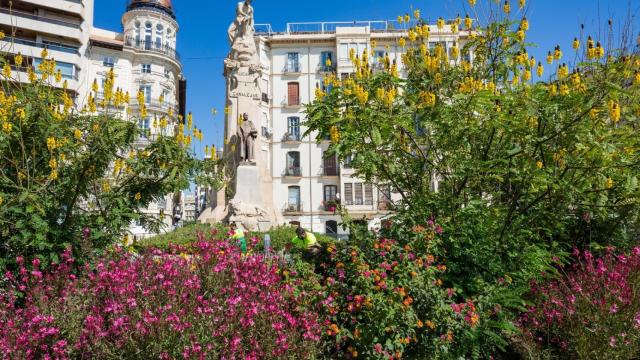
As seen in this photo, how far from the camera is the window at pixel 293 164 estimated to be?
41188mm

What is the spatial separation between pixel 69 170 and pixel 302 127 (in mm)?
35527

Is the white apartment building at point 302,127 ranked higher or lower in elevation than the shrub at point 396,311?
higher

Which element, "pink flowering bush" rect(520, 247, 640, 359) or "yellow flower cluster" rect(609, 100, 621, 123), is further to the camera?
"yellow flower cluster" rect(609, 100, 621, 123)

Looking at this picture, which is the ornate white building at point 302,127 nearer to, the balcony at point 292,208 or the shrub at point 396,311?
the balcony at point 292,208

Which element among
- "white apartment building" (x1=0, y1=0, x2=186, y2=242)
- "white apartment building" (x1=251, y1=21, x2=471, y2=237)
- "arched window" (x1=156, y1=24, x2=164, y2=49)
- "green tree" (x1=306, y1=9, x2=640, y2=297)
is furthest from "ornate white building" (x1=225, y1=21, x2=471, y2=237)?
"green tree" (x1=306, y1=9, x2=640, y2=297)

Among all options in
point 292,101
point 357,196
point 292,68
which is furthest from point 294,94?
point 357,196

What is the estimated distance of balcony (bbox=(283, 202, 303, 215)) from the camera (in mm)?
40503

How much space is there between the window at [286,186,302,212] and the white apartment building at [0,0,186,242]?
11724 mm

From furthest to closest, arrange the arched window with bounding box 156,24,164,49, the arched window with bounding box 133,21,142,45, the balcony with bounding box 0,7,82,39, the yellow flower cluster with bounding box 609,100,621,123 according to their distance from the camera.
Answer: the arched window with bounding box 156,24,164,49 < the arched window with bounding box 133,21,142,45 < the balcony with bounding box 0,7,82,39 < the yellow flower cluster with bounding box 609,100,621,123

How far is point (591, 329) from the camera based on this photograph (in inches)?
153

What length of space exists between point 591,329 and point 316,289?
258 cm

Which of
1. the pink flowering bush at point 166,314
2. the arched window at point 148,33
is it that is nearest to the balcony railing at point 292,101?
the arched window at point 148,33

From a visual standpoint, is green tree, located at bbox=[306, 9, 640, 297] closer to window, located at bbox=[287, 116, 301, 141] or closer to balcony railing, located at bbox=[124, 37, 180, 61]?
window, located at bbox=[287, 116, 301, 141]

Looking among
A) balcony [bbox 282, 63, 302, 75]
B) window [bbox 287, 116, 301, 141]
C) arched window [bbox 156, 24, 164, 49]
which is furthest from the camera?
arched window [bbox 156, 24, 164, 49]
